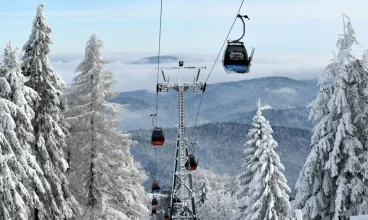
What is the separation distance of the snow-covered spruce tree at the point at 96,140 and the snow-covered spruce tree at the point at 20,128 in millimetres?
3632

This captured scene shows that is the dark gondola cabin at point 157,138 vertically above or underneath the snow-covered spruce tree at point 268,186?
above

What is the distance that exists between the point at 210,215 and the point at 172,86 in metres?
61.4

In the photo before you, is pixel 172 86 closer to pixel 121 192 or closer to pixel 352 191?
pixel 121 192

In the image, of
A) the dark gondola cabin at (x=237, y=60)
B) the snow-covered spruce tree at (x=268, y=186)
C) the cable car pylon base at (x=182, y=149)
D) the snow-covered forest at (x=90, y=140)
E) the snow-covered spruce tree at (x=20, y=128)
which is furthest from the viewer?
the snow-covered spruce tree at (x=268, y=186)

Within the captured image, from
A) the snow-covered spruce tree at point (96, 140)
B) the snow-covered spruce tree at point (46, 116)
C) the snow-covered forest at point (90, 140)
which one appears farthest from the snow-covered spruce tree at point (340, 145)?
the snow-covered spruce tree at point (46, 116)

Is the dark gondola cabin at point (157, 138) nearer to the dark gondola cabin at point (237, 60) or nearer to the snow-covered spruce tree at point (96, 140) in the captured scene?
the snow-covered spruce tree at point (96, 140)

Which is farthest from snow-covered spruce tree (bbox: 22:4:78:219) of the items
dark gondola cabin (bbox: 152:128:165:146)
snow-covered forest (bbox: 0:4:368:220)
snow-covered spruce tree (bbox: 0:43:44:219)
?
dark gondola cabin (bbox: 152:128:165:146)

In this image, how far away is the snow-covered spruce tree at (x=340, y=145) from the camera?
2784 cm

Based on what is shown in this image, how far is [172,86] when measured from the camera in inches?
1473

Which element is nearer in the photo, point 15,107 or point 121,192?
point 15,107

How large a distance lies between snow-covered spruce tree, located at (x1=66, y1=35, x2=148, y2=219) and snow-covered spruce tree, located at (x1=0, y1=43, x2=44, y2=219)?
143 inches

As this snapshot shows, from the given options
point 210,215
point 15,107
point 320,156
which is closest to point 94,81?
point 15,107

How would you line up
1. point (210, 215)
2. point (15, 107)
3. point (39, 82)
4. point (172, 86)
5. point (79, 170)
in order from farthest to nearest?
point (210, 215) → point (172, 86) → point (79, 170) → point (39, 82) → point (15, 107)

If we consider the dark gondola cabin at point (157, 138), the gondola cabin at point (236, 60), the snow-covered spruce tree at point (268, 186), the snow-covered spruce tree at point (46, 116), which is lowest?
the snow-covered spruce tree at point (268, 186)
